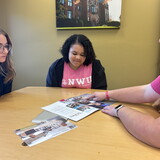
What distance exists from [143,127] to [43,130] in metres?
0.39

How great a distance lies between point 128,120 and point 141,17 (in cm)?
169

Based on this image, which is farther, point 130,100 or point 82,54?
point 82,54

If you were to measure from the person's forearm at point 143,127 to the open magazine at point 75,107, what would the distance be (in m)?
0.23

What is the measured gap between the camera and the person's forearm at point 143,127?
21.5 inches

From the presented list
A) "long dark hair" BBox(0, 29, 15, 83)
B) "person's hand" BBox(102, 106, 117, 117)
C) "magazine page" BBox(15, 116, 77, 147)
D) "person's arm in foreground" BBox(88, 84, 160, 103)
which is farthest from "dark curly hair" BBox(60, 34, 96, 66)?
"magazine page" BBox(15, 116, 77, 147)

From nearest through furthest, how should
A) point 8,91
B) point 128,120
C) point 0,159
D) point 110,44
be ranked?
point 0,159, point 128,120, point 8,91, point 110,44

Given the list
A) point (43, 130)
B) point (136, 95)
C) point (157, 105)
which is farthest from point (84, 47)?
point (43, 130)

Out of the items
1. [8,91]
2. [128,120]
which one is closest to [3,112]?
[8,91]

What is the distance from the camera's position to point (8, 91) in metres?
1.39

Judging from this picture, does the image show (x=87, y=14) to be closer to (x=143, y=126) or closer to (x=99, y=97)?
(x=99, y=97)

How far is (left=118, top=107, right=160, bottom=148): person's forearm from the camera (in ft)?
1.79

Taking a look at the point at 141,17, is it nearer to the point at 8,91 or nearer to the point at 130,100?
the point at 130,100

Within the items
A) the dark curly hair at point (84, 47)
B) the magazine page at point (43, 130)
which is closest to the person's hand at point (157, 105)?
the magazine page at point (43, 130)

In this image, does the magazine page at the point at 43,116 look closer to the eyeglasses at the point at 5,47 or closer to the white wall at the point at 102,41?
the eyeglasses at the point at 5,47
